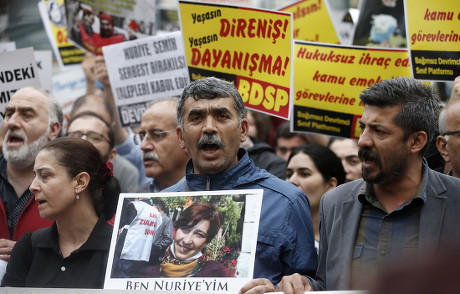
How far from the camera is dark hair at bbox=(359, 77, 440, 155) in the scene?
3.10 m

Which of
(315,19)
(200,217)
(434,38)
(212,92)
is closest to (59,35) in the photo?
(315,19)

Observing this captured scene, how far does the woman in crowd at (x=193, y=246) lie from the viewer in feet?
9.73

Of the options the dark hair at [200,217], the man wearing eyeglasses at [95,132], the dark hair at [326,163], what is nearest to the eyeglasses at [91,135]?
the man wearing eyeglasses at [95,132]

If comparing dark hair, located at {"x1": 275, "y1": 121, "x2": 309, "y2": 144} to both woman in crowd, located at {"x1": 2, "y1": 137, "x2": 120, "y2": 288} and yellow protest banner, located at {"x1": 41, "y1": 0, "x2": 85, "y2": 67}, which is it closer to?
yellow protest banner, located at {"x1": 41, "y1": 0, "x2": 85, "y2": 67}

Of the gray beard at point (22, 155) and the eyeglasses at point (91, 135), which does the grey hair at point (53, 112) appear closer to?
the gray beard at point (22, 155)

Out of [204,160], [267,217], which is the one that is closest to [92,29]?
[204,160]

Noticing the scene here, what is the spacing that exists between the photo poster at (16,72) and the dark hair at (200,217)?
3.24 meters

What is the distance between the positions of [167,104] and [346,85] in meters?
1.44

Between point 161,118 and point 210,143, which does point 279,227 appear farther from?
point 161,118

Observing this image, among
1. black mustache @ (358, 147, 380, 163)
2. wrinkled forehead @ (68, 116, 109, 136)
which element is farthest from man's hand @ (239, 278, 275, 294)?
wrinkled forehead @ (68, 116, 109, 136)

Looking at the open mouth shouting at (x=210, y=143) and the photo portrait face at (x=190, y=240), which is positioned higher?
the open mouth shouting at (x=210, y=143)

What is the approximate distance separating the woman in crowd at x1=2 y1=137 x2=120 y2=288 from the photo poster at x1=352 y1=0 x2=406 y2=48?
3.15 meters

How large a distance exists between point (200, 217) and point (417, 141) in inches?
40.0

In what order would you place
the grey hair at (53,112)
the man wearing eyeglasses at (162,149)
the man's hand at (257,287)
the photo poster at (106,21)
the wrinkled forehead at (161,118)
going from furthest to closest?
the photo poster at (106,21) → the grey hair at (53,112) → the wrinkled forehead at (161,118) → the man wearing eyeglasses at (162,149) → the man's hand at (257,287)
